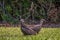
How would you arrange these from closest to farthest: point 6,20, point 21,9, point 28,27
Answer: point 28,27 < point 6,20 < point 21,9

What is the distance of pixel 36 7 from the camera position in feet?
58.3

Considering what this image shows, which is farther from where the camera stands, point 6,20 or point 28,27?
point 6,20

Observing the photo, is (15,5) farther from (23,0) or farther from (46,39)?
(46,39)

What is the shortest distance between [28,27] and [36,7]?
9437 millimetres

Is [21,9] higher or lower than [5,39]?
lower

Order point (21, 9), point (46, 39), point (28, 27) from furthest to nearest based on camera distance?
point (21, 9) < point (28, 27) < point (46, 39)

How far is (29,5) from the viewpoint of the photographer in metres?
17.6

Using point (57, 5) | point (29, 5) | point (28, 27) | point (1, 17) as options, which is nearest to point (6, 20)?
point (1, 17)

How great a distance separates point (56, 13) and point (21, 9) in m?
2.12

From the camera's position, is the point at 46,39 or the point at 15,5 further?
the point at 15,5

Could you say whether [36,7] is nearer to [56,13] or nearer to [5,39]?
[56,13]

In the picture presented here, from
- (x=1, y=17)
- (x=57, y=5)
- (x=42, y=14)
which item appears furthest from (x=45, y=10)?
(x=1, y=17)

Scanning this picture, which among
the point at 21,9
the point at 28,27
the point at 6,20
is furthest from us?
the point at 21,9

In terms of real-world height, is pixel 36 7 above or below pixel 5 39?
below
